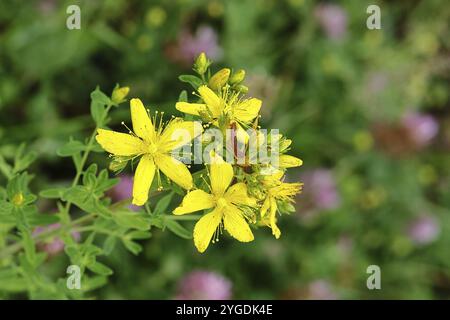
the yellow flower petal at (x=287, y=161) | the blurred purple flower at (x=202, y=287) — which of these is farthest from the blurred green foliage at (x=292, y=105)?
the yellow flower petal at (x=287, y=161)

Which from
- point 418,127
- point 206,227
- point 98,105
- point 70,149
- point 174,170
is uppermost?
point 418,127

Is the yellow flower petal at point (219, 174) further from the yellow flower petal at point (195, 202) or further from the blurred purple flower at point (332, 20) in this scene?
the blurred purple flower at point (332, 20)

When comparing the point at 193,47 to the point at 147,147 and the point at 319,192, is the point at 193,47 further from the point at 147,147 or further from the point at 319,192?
the point at 147,147

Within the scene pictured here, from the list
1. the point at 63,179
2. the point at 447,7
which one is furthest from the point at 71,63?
the point at 447,7

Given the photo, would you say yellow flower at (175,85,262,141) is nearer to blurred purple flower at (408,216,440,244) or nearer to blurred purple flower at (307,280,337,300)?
blurred purple flower at (307,280,337,300)

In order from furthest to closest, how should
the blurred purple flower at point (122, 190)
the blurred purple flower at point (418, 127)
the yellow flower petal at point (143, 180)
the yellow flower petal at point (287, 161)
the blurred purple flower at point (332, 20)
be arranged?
the blurred purple flower at point (418, 127), the blurred purple flower at point (332, 20), the blurred purple flower at point (122, 190), the yellow flower petal at point (287, 161), the yellow flower petal at point (143, 180)

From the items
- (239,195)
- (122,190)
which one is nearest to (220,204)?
(239,195)
